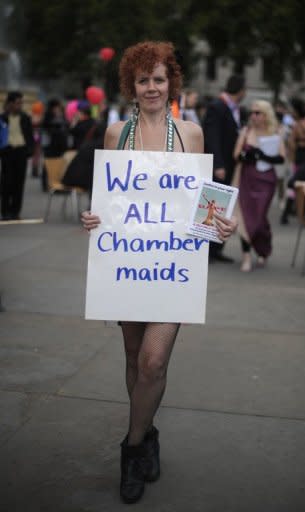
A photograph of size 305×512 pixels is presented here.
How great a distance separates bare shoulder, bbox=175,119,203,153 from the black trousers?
858cm

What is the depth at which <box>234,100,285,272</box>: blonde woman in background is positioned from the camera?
858 centimetres

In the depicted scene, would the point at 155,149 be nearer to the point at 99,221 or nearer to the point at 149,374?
the point at 99,221

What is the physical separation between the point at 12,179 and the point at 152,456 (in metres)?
8.85

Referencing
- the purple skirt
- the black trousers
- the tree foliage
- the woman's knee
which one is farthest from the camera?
the tree foliage

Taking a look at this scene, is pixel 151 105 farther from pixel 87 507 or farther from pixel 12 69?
pixel 12 69

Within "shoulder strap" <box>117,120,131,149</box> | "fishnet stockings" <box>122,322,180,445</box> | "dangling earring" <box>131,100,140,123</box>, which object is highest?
"dangling earring" <box>131,100,140,123</box>

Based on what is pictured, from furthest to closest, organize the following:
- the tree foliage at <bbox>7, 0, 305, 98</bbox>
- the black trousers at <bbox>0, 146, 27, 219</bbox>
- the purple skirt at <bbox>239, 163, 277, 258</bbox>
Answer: the tree foliage at <bbox>7, 0, 305, 98</bbox> < the black trousers at <bbox>0, 146, 27, 219</bbox> < the purple skirt at <bbox>239, 163, 277, 258</bbox>

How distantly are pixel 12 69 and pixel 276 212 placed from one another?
19774 millimetres

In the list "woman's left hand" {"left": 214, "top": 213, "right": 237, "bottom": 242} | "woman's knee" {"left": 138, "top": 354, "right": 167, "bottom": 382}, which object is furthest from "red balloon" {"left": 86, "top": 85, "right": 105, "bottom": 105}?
"woman's knee" {"left": 138, "top": 354, "right": 167, "bottom": 382}

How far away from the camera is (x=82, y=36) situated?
42.6m

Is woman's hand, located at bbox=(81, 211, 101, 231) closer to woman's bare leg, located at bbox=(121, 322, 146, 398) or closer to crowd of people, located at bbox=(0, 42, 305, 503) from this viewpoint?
crowd of people, located at bbox=(0, 42, 305, 503)

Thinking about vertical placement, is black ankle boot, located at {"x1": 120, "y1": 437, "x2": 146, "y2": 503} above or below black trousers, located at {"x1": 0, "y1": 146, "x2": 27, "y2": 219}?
above

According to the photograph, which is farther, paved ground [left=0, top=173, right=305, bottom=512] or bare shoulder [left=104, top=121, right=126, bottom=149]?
bare shoulder [left=104, top=121, right=126, bottom=149]

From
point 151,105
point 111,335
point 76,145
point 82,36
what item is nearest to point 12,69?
point 82,36
